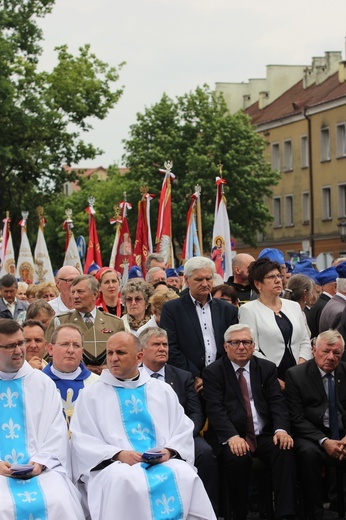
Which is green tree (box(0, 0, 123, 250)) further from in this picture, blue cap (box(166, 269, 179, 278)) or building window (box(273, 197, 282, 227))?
building window (box(273, 197, 282, 227))

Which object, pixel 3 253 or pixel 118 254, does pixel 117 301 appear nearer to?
pixel 118 254

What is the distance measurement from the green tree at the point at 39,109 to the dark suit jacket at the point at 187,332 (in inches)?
969

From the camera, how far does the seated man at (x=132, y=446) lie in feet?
28.7

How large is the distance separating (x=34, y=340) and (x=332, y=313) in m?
2.77

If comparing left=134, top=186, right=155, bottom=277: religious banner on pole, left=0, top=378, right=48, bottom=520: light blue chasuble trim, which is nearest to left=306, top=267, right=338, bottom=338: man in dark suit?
left=0, top=378, right=48, bottom=520: light blue chasuble trim

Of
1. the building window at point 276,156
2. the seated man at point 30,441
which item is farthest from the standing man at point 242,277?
the building window at point 276,156

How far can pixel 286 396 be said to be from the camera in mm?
10352

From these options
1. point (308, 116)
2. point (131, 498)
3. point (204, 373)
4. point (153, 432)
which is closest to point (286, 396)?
point (204, 373)

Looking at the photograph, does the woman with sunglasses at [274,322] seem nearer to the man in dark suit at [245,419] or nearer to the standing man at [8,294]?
the man in dark suit at [245,419]

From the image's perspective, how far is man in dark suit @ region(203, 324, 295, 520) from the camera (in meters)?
9.93

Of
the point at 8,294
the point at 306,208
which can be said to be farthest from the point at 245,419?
the point at 306,208

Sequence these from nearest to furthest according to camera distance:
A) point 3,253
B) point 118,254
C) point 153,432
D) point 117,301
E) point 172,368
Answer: point 153,432 → point 172,368 → point 117,301 → point 118,254 → point 3,253

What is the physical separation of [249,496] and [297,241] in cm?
5245

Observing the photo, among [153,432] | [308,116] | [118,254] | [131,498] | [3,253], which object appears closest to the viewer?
[131,498]
